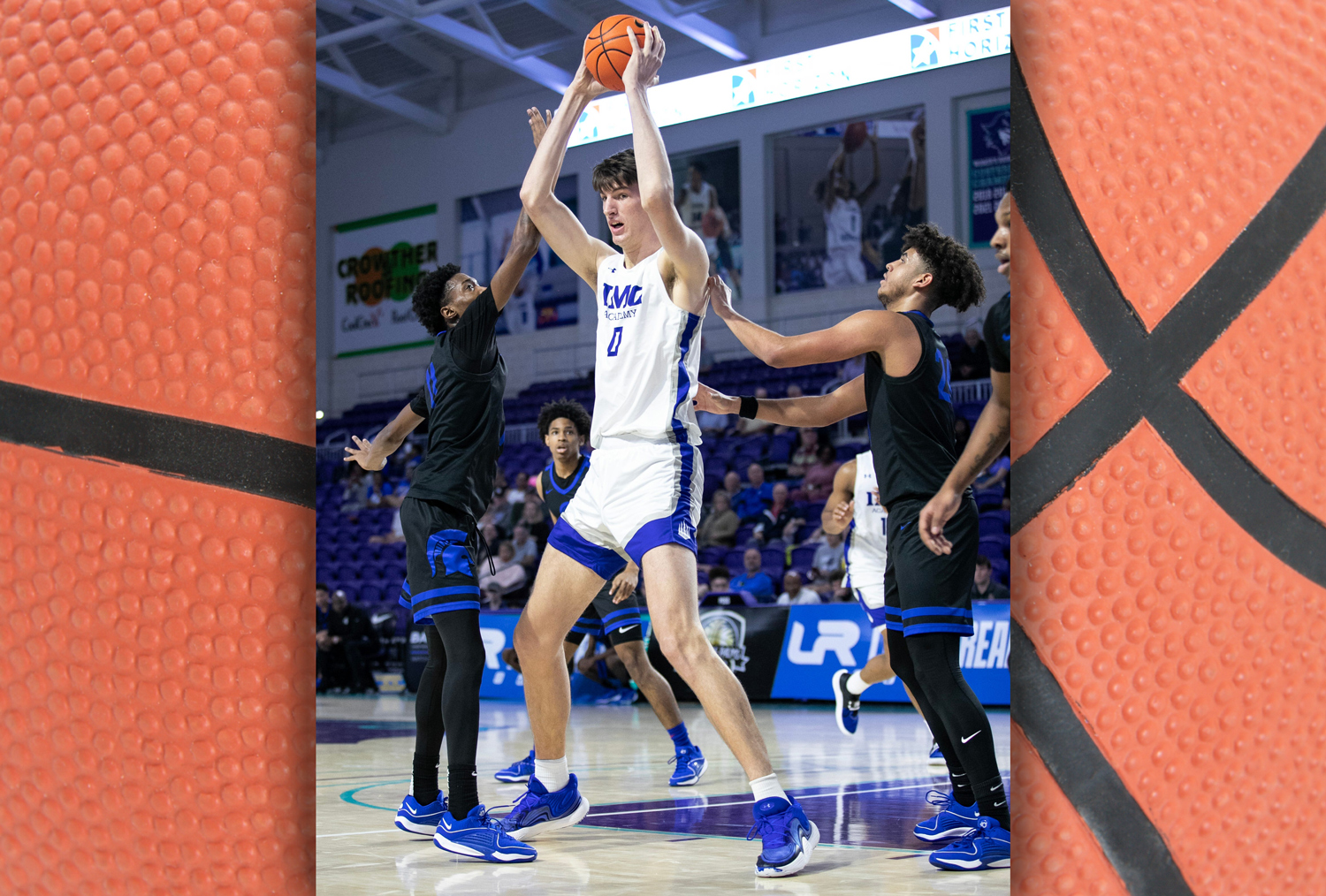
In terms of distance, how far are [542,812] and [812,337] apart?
171 centimetres

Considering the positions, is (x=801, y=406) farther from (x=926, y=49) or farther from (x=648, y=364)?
(x=926, y=49)

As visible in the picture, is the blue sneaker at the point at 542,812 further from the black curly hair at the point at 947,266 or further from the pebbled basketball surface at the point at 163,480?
the pebbled basketball surface at the point at 163,480

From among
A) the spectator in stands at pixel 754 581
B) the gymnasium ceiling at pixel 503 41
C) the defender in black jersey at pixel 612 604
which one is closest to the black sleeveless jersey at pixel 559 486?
the defender in black jersey at pixel 612 604

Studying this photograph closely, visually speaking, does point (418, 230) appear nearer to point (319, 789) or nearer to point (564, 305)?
point (564, 305)

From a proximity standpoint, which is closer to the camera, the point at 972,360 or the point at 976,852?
the point at 976,852

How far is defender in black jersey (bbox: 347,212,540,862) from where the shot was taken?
11.5ft

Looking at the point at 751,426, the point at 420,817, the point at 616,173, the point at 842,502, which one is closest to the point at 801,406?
the point at 616,173

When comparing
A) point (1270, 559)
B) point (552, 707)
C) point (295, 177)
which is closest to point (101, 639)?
point (295, 177)

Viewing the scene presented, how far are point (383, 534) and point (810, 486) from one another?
643 centimetres

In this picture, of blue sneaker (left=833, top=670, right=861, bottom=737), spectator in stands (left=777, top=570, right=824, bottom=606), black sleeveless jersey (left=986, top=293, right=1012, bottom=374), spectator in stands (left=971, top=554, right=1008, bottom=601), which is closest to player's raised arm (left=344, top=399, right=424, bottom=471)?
black sleeveless jersey (left=986, top=293, right=1012, bottom=374)

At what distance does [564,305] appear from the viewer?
18.8 m

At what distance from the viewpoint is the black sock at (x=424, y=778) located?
3.83 metres

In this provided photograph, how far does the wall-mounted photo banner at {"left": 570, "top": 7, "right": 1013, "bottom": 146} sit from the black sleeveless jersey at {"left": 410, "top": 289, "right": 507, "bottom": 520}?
12.5 metres

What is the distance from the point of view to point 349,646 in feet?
40.5
